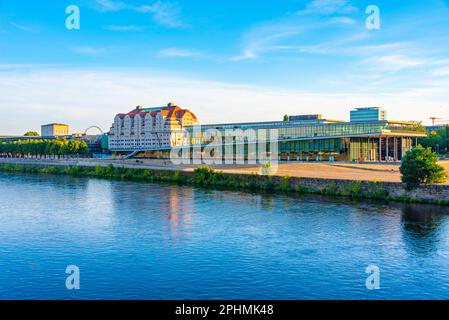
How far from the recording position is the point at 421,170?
1596 inches

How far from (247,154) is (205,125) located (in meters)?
26.1

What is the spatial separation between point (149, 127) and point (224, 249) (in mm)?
115201

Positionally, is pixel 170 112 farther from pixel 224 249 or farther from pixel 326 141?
pixel 224 249

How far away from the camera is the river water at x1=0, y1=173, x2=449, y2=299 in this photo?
19297 millimetres

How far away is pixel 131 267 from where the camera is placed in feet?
71.8

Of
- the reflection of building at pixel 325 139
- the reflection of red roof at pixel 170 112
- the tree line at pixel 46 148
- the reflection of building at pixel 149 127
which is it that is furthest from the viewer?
the reflection of red roof at pixel 170 112

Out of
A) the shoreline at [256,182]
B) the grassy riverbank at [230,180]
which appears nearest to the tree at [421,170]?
the shoreline at [256,182]

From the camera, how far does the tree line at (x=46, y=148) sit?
11606 cm

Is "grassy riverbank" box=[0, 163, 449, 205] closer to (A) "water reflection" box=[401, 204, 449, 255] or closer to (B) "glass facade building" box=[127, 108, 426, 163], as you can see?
(A) "water reflection" box=[401, 204, 449, 255]

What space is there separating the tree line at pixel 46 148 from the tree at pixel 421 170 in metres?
91.9

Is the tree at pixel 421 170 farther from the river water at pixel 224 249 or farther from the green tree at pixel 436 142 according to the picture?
the green tree at pixel 436 142
